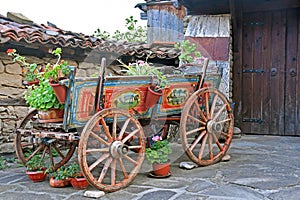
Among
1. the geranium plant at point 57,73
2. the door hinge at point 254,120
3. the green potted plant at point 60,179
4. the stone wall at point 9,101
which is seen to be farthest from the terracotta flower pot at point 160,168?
the door hinge at point 254,120

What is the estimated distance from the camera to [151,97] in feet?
9.88

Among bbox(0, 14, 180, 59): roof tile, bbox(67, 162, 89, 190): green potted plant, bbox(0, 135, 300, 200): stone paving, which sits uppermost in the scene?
bbox(0, 14, 180, 59): roof tile

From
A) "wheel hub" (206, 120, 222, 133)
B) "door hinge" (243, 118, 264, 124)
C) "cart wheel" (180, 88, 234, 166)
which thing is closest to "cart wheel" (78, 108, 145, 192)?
"cart wheel" (180, 88, 234, 166)

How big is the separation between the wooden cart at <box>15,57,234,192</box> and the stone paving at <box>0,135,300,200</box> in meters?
0.17

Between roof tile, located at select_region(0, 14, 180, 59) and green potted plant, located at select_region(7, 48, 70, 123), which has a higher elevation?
roof tile, located at select_region(0, 14, 180, 59)

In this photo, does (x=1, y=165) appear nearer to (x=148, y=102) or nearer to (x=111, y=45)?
(x=148, y=102)

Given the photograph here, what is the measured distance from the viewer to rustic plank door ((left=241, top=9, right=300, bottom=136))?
17.0ft

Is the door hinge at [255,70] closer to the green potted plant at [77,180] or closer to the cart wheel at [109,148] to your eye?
A: the cart wheel at [109,148]

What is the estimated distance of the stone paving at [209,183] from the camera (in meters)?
2.56

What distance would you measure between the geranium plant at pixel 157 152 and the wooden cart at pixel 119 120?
98 mm

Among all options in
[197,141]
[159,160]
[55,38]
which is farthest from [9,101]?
[197,141]

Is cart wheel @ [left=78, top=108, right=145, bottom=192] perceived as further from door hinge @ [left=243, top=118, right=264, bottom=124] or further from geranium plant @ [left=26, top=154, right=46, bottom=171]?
door hinge @ [left=243, top=118, right=264, bottom=124]

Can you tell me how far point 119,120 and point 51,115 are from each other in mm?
552

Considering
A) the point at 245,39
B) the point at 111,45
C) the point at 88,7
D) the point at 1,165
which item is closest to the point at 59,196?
the point at 1,165
